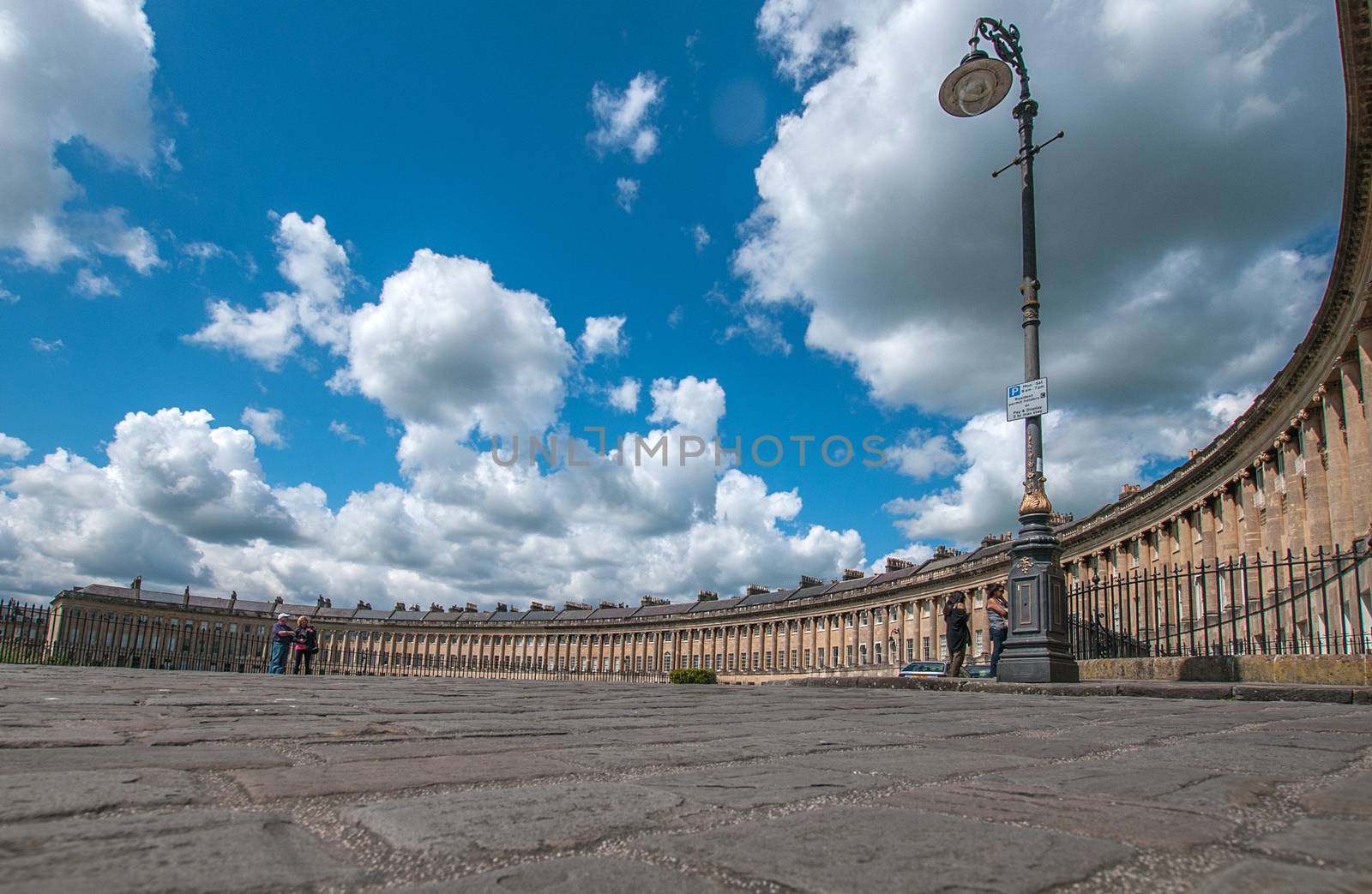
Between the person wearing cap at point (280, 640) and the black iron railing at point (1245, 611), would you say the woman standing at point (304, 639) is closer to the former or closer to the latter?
the person wearing cap at point (280, 640)

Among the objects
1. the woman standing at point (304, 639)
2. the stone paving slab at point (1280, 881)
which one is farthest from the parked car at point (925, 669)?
the stone paving slab at point (1280, 881)

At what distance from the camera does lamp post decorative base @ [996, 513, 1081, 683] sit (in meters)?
12.1

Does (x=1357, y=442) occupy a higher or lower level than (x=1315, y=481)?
higher

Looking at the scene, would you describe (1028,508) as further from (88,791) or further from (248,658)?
(248,658)

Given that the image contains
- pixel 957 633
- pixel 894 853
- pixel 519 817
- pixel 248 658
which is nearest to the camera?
pixel 894 853

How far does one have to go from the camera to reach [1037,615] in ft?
40.5

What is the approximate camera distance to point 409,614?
379ft

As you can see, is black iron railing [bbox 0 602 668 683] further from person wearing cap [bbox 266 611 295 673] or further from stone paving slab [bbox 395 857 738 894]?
stone paving slab [bbox 395 857 738 894]

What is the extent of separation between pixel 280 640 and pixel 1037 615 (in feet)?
60.0

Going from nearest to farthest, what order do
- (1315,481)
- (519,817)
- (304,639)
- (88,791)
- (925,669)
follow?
(519,817)
(88,791)
(304,639)
(1315,481)
(925,669)

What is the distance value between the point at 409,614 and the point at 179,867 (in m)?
122

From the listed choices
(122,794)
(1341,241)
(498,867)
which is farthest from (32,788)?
(1341,241)

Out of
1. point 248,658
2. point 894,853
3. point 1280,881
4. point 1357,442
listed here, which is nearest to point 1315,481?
point 1357,442

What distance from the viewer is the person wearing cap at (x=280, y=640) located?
20.6 meters
